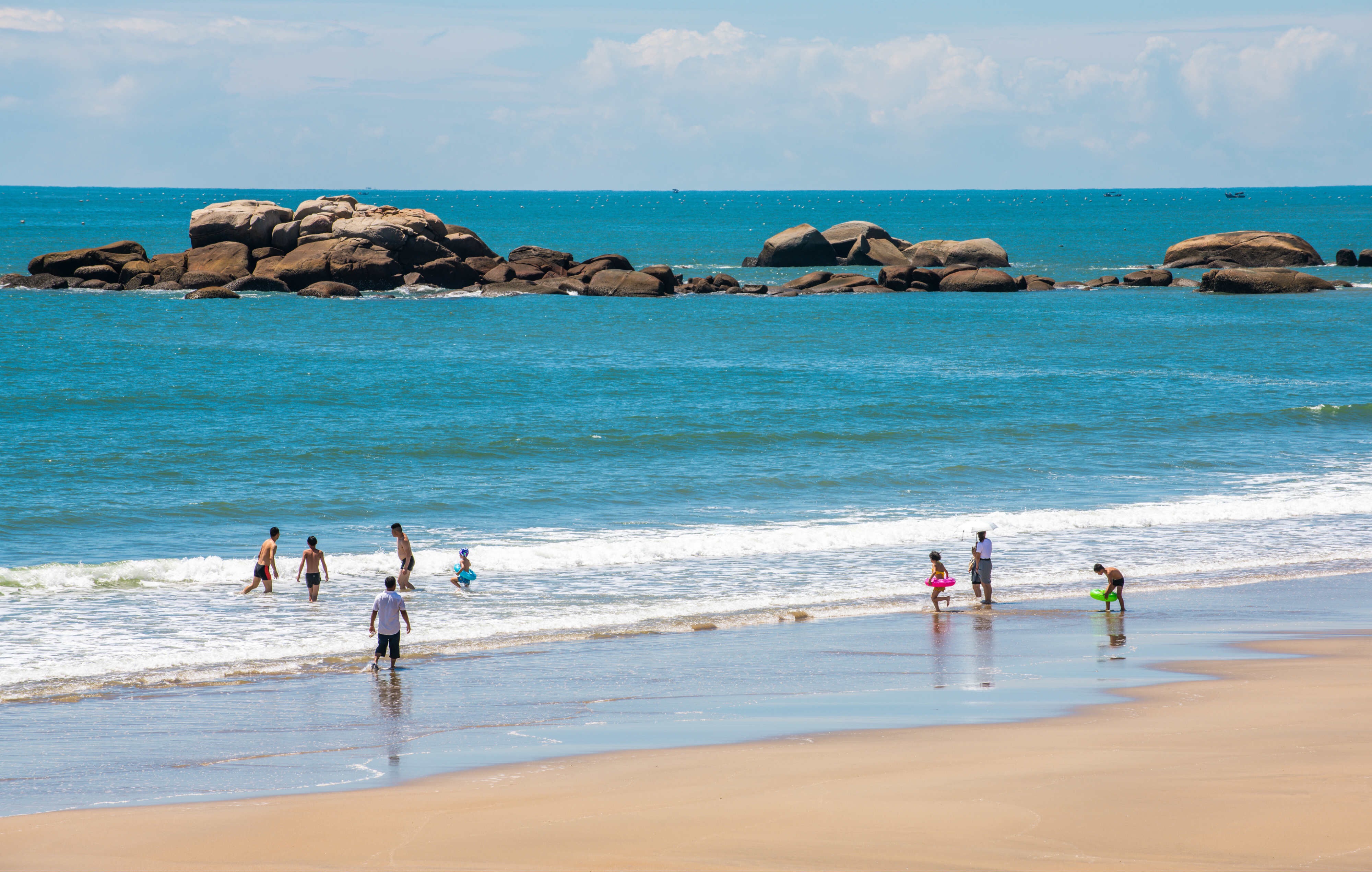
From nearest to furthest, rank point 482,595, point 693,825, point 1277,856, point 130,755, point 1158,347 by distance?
point 1277,856, point 693,825, point 130,755, point 482,595, point 1158,347

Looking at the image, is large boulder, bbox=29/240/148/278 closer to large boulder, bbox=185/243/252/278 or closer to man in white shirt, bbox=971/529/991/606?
large boulder, bbox=185/243/252/278

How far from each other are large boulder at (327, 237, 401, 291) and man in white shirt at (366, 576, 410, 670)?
51831 millimetres

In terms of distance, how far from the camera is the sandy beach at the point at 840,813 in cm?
845

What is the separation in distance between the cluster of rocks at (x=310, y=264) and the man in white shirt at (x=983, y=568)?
47.1m

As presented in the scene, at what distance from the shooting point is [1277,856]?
27.0 ft

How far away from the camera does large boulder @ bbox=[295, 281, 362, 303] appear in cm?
6166

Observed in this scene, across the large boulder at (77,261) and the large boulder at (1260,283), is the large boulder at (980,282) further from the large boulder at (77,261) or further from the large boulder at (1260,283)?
the large boulder at (77,261)

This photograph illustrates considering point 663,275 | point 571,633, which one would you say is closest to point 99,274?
point 663,275

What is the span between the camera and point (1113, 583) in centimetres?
1719

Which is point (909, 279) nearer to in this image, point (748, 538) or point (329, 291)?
point (329, 291)

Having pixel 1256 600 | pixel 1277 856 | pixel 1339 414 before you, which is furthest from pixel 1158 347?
pixel 1277 856

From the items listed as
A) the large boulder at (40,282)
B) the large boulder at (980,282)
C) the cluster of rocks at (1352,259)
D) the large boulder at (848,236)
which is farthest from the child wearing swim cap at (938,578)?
the cluster of rocks at (1352,259)

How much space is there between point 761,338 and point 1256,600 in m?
Result: 33.7

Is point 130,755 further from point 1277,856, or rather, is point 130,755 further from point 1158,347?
point 1158,347
